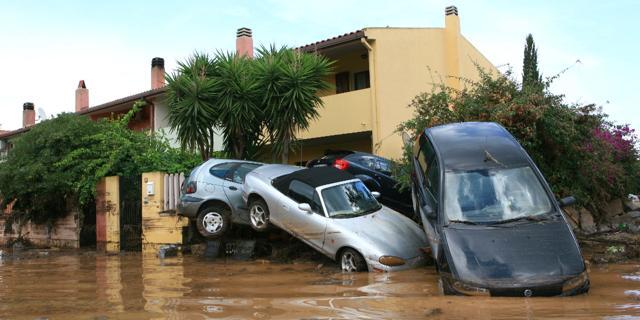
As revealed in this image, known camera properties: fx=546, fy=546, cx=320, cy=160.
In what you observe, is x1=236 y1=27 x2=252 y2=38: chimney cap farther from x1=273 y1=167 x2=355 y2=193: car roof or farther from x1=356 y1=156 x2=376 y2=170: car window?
x1=273 y1=167 x2=355 y2=193: car roof

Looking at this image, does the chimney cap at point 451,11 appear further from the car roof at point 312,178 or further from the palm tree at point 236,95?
the car roof at point 312,178

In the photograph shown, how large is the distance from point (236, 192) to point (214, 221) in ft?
2.43

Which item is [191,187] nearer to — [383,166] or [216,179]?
[216,179]

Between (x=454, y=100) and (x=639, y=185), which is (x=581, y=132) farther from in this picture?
(x=639, y=185)

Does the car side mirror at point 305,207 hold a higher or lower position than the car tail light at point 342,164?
lower

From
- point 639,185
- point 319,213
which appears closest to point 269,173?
point 319,213

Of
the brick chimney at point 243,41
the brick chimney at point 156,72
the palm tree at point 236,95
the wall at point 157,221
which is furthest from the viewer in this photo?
the brick chimney at point 156,72

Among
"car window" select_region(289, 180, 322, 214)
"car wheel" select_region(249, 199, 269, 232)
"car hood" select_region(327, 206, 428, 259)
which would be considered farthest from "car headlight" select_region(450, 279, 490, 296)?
"car wheel" select_region(249, 199, 269, 232)

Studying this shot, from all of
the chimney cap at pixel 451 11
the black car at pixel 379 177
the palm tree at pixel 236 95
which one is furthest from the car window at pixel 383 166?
the chimney cap at pixel 451 11

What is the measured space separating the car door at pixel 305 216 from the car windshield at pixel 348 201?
0.61 ft

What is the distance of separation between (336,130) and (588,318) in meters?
12.9

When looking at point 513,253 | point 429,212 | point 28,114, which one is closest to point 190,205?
point 429,212

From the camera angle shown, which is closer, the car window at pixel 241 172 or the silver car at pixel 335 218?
the silver car at pixel 335 218

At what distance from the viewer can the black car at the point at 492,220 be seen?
218 inches
